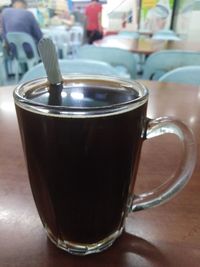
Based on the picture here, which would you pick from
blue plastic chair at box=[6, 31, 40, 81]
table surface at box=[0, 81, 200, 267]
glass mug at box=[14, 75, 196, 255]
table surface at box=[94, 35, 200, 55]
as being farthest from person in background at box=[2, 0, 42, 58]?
glass mug at box=[14, 75, 196, 255]

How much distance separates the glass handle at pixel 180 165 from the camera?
0.89 ft

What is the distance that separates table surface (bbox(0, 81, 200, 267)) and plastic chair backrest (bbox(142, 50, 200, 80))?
95cm

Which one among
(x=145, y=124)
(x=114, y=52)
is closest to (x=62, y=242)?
(x=145, y=124)

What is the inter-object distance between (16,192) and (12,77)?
3.66m

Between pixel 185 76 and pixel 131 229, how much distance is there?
0.83 m

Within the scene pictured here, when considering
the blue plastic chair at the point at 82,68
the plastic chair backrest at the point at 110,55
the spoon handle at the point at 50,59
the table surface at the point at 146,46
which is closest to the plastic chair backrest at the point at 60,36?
the table surface at the point at 146,46

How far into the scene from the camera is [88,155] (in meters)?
0.23

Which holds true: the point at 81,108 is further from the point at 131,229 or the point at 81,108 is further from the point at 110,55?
the point at 110,55

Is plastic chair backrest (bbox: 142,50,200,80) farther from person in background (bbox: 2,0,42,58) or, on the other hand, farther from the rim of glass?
person in background (bbox: 2,0,42,58)

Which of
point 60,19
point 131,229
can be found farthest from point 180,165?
point 60,19

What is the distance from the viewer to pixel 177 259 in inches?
10.8

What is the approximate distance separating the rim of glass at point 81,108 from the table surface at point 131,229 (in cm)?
15

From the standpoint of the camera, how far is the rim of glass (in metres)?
0.22

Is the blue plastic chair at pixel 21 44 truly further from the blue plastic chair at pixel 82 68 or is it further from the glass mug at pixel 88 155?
the glass mug at pixel 88 155
